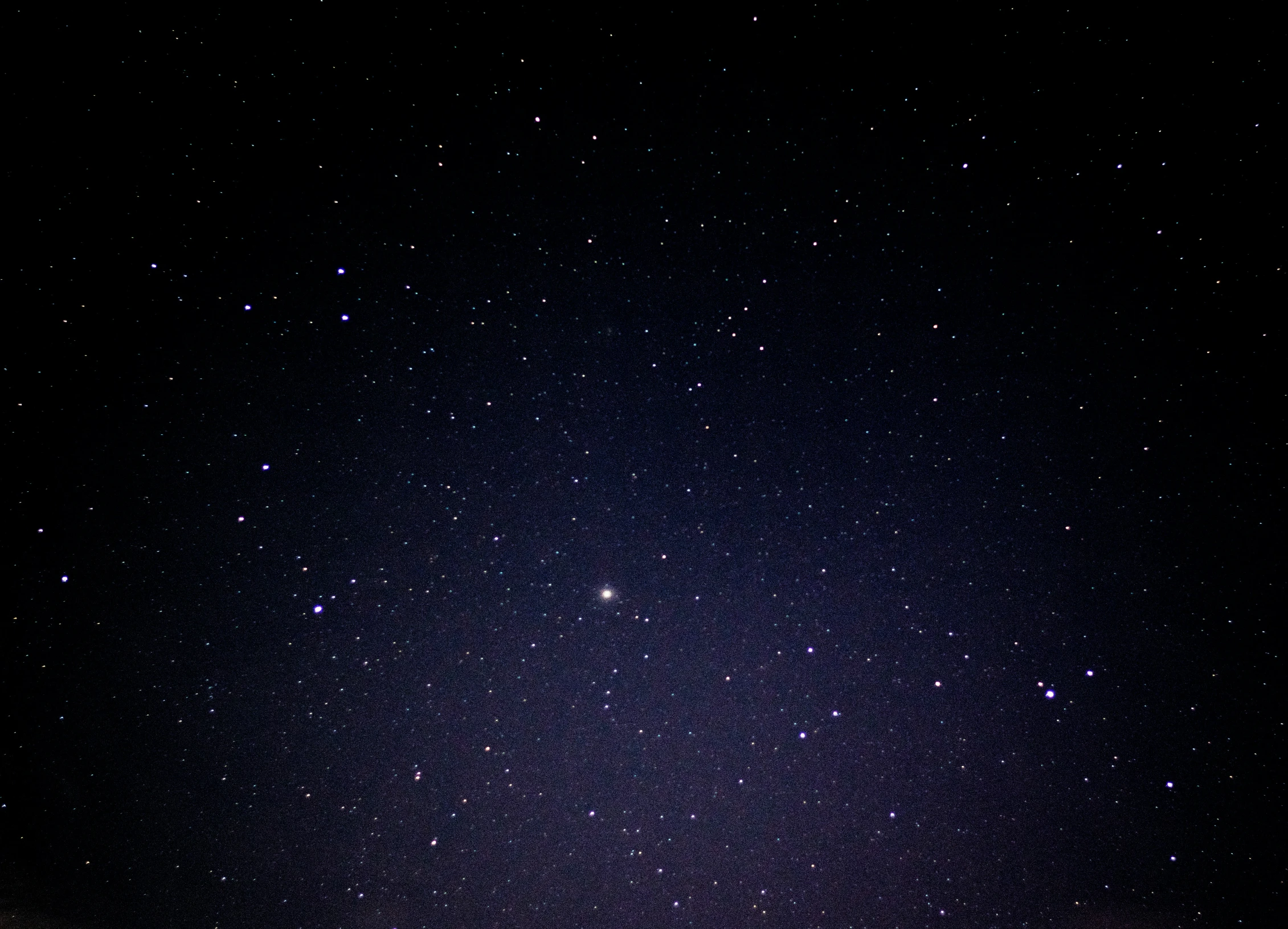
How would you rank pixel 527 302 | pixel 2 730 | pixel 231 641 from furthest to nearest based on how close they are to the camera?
1. pixel 2 730
2. pixel 231 641
3. pixel 527 302

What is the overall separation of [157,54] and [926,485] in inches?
51.2

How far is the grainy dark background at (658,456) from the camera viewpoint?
0.81 metres

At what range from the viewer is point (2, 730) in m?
1.14

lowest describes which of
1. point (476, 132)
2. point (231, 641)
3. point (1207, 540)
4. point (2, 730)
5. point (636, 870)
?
point (636, 870)

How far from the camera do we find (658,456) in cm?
94

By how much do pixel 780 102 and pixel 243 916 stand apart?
5.94 ft

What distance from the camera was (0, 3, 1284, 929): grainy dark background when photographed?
0.81 meters

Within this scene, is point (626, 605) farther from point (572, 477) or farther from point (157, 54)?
point (157, 54)

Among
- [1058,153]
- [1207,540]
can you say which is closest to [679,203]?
[1058,153]

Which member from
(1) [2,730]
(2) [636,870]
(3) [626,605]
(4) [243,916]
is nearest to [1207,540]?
(3) [626,605]

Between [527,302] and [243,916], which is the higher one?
[527,302]

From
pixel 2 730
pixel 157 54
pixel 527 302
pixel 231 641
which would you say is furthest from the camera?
pixel 2 730

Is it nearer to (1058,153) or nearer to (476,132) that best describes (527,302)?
(476,132)

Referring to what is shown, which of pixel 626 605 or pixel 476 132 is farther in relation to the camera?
pixel 626 605
